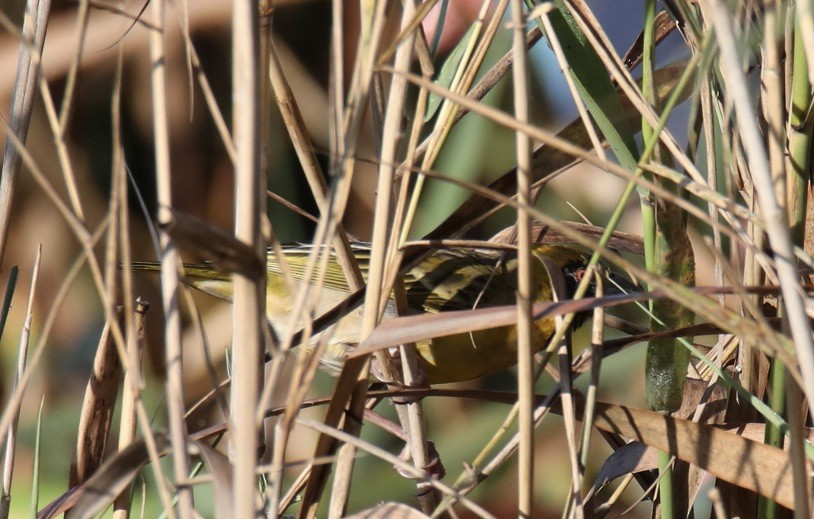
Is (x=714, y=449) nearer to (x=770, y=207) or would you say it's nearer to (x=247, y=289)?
(x=770, y=207)

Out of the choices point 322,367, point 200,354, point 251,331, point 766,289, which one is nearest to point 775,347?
point 766,289

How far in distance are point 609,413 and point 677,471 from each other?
19 cm

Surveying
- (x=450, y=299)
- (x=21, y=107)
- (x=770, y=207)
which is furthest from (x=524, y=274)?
(x=450, y=299)

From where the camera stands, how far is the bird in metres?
2.47

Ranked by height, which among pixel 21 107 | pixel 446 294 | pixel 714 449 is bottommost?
pixel 714 449

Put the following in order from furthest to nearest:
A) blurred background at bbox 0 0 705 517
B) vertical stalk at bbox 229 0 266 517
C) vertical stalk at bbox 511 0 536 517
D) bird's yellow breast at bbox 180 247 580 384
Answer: blurred background at bbox 0 0 705 517 < bird's yellow breast at bbox 180 247 580 384 < vertical stalk at bbox 511 0 536 517 < vertical stalk at bbox 229 0 266 517

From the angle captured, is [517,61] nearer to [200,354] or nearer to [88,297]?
[200,354]

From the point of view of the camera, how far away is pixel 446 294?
269 centimetres

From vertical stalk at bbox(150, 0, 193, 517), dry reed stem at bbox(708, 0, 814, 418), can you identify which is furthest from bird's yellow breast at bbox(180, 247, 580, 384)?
dry reed stem at bbox(708, 0, 814, 418)

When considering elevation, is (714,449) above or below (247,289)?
below

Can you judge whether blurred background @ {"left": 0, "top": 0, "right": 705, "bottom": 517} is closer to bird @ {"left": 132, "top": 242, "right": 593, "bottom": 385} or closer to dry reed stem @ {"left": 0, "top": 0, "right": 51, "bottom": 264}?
bird @ {"left": 132, "top": 242, "right": 593, "bottom": 385}

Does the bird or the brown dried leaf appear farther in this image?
the bird

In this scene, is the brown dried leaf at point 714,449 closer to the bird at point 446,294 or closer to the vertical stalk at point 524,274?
the vertical stalk at point 524,274

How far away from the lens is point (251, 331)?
0.74 metres
